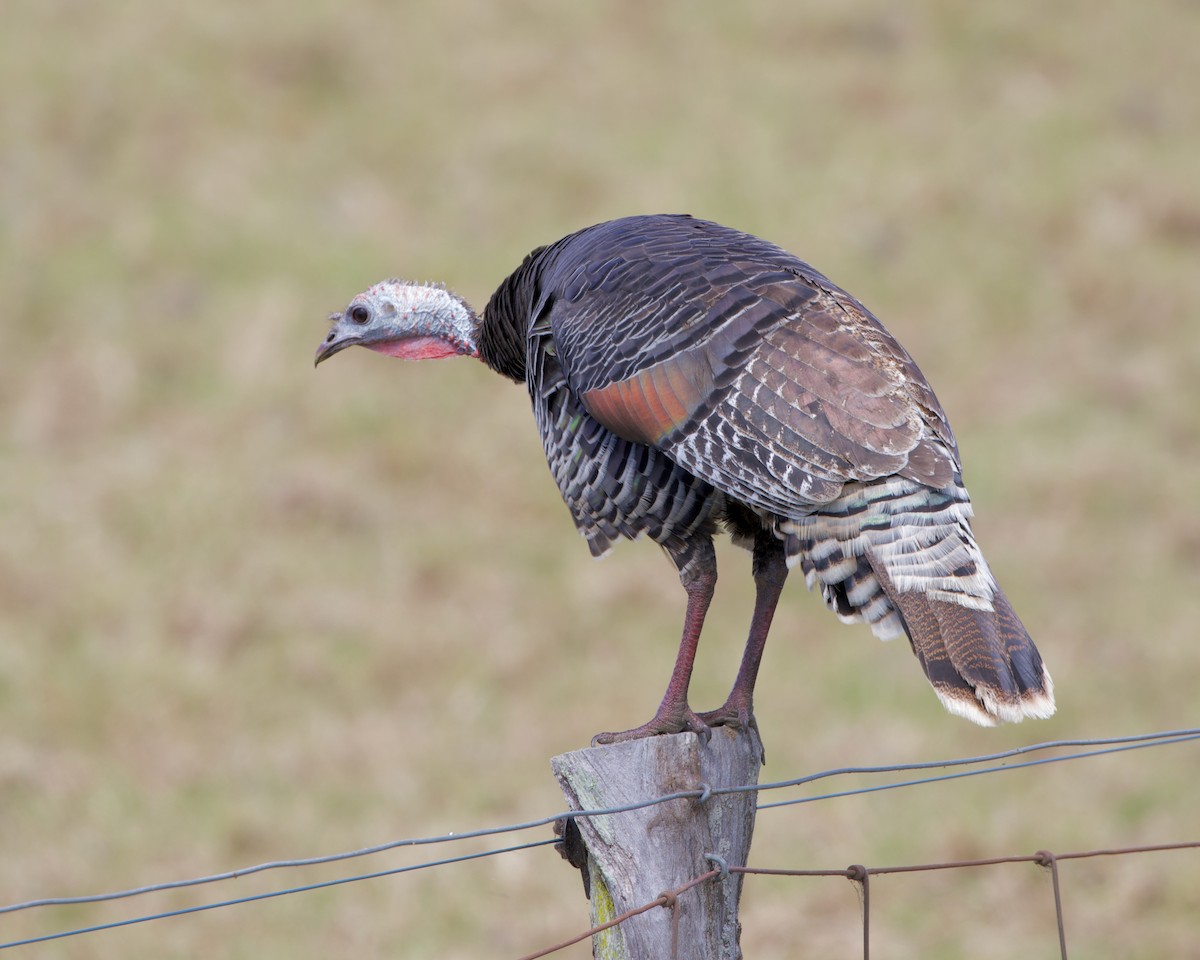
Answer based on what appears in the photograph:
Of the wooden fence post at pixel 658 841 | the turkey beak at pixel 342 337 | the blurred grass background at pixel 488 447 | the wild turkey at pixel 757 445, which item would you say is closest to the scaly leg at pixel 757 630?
the wild turkey at pixel 757 445

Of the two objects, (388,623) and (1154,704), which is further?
(388,623)

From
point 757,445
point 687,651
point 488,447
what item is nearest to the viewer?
point 757,445

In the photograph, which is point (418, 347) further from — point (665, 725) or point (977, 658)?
point (977, 658)

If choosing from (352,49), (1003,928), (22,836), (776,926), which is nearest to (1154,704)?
(1003,928)

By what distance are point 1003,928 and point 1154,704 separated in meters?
1.96

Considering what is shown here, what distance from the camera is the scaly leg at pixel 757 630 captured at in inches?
144

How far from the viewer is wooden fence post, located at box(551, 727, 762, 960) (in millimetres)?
2713

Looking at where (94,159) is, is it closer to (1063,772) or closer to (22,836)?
(22,836)

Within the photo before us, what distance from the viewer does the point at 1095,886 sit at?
21.1 ft

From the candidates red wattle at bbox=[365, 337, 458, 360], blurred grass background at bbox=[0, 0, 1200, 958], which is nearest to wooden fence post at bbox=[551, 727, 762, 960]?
red wattle at bbox=[365, 337, 458, 360]

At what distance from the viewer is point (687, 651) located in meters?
3.74

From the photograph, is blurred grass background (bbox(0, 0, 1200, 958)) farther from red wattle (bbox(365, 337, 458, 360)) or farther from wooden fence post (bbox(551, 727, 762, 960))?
wooden fence post (bbox(551, 727, 762, 960))

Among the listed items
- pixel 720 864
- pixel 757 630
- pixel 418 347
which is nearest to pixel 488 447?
pixel 418 347

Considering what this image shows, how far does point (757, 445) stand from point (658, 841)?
3.64ft
